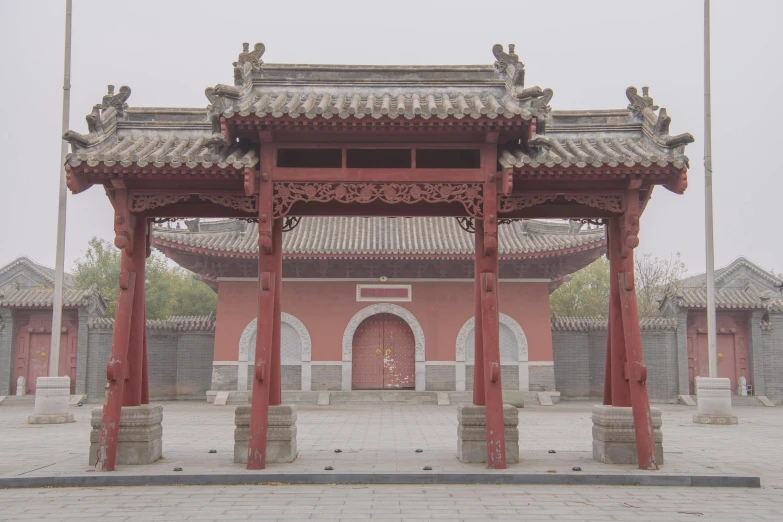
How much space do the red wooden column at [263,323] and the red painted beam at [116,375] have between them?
1630 mm

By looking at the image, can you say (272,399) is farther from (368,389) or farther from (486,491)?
(368,389)

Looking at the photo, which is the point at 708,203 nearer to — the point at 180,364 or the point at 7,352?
the point at 180,364

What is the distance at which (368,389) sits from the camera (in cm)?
2284

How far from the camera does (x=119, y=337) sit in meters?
9.13

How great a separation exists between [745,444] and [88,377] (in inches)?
742

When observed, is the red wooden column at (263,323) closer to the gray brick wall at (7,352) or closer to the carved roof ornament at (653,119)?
the carved roof ornament at (653,119)

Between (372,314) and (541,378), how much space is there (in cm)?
565

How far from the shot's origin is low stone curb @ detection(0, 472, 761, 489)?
827cm

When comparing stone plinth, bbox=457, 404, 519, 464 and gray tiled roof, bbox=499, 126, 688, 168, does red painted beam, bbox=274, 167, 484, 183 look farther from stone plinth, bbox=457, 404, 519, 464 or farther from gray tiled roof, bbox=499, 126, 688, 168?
stone plinth, bbox=457, 404, 519, 464

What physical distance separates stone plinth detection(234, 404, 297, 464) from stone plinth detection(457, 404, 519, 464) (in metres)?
2.19

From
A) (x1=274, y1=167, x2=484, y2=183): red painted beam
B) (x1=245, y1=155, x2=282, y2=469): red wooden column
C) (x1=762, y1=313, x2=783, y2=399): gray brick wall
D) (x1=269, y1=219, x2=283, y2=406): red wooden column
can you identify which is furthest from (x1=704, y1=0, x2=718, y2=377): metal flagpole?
(x1=245, y1=155, x2=282, y2=469): red wooden column

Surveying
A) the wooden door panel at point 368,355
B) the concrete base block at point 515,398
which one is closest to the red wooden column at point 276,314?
the concrete base block at point 515,398

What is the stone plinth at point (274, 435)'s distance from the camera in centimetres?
919

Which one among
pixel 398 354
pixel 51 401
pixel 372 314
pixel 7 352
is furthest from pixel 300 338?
pixel 7 352
